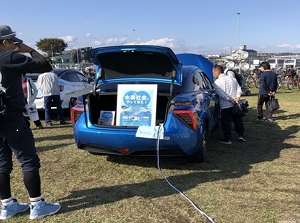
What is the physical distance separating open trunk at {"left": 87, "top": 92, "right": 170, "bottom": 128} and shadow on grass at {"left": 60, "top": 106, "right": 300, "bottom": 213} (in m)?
0.74

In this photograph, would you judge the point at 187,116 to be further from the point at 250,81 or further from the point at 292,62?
the point at 292,62

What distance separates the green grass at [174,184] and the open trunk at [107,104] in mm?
704

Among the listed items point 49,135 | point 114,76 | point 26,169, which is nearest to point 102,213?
point 26,169

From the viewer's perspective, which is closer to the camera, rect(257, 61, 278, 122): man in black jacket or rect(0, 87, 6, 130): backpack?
rect(0, 87, 6, 130): backpack

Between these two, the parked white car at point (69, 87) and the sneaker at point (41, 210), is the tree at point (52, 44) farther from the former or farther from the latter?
the sneaker at point (41, 210)

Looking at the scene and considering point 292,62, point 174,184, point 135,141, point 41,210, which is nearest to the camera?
point 41,210

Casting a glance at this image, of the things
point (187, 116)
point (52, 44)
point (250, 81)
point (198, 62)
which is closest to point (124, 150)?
point (187, 116)

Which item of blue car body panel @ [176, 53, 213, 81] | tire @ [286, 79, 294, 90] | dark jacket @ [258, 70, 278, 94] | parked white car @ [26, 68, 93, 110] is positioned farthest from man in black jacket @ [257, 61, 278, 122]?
tire @ [286, 79, 294, 90]

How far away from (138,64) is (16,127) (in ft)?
7.88

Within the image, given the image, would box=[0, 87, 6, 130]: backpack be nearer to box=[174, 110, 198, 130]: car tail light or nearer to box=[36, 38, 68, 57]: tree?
box=[174, 110, 198, 130]: car tail light

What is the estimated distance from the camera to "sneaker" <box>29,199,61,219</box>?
3.32 meters

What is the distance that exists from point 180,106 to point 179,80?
0.66 metres

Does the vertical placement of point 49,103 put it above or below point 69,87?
below

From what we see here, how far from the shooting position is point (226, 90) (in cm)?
637
